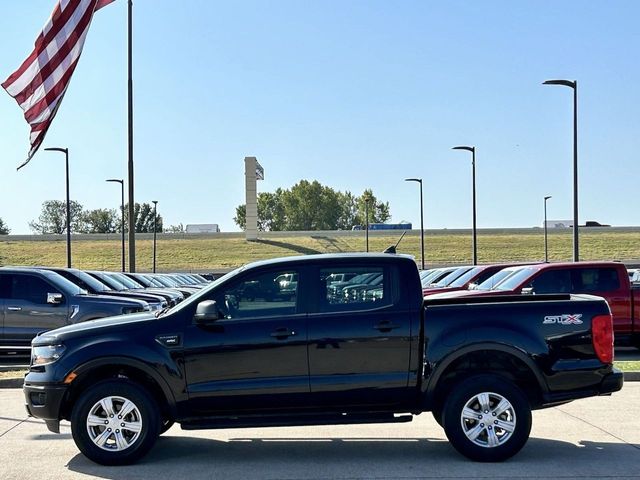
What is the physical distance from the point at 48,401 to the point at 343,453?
2.75 m

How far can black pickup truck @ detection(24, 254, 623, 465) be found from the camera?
21.9 feet

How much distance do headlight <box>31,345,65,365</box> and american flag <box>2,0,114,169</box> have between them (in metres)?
6.41

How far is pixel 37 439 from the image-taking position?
7.88 m

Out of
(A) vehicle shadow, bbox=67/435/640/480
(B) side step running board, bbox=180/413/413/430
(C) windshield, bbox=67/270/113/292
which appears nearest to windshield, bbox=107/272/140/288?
(C) windshield, bbox=67/270/113/292

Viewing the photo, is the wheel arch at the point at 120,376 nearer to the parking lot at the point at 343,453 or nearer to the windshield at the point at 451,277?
the parking lot at the point at 343,453

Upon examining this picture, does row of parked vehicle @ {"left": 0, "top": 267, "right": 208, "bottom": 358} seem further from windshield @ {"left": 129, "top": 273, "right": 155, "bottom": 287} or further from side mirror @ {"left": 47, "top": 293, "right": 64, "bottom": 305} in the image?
windshield @ {"left": 129, "top": 273, "right": 155, "bottom": 287}

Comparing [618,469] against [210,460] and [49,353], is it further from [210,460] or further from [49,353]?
[49,353]

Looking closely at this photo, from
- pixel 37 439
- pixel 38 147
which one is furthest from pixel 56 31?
pixel 37 439

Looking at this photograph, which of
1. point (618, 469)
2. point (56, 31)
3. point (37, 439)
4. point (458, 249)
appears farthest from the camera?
point (458, 249)

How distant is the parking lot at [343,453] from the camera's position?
6.46m

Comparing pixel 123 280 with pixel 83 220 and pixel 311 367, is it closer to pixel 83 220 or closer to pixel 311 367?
pixel 311 367

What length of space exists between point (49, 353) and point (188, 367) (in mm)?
1312

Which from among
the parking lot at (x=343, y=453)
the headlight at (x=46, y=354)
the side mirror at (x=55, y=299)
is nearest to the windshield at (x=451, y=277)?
the side mirror at (x=55, y=299)

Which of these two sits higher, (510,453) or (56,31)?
(56,31)
